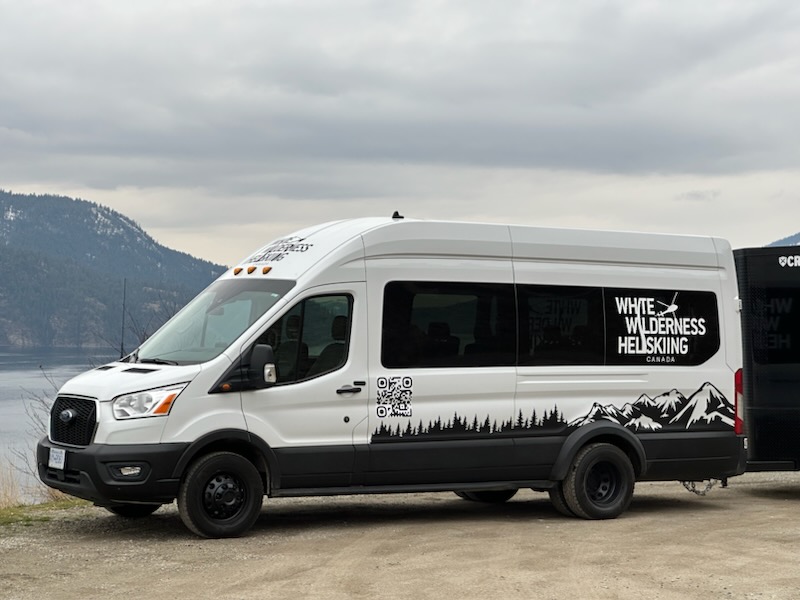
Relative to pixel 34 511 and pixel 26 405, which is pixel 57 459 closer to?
pixel 34 511

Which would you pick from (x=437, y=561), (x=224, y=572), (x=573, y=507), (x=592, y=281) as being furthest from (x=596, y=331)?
(x=224, y=572)

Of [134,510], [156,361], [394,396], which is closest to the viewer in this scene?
[156,361]

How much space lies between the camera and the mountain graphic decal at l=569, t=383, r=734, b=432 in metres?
12.3

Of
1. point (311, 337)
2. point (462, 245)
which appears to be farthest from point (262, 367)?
point (462, 245)

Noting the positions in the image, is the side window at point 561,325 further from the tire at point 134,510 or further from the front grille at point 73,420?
the front grille at point 73,420

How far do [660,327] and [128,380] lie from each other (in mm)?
5278

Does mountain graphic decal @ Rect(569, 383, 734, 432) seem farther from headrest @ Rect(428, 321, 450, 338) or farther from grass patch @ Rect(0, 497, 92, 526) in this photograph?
grass patch @ Rect(0, 497, 92, 526)

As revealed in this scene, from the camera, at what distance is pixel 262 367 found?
10.6 m

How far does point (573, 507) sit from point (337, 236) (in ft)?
11.2

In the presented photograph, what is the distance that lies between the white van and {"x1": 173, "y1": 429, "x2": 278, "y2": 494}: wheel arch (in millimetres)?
19

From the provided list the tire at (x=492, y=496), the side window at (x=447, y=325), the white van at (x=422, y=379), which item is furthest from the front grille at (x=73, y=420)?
the tire at (x=492, y=496)

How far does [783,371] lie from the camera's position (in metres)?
13.7

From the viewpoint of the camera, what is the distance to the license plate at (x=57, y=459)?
10570mm

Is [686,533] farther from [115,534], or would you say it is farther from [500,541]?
[115,534]
